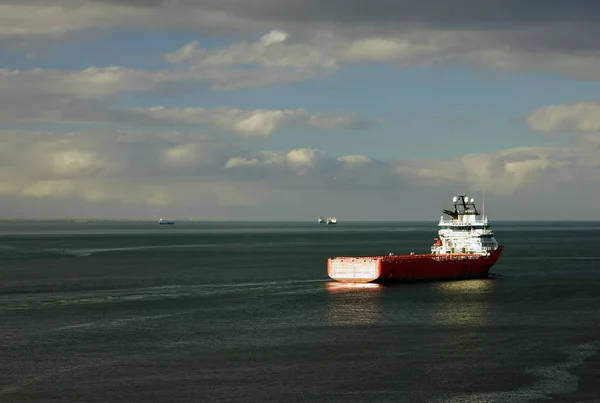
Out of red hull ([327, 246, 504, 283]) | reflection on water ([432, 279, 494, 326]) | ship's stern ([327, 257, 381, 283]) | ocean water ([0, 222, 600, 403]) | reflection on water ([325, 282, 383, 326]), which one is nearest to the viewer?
ocean water ([0, 222, 600, 403])

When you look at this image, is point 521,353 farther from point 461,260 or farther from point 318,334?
point 461,260

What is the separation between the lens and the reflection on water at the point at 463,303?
8699 cm

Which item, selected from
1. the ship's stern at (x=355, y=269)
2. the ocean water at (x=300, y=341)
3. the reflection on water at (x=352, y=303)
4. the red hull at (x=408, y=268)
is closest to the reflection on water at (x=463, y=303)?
the ocean water at (x=300, y=341)

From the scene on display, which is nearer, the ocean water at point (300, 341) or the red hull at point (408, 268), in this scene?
the ocean water at point (300, 341)

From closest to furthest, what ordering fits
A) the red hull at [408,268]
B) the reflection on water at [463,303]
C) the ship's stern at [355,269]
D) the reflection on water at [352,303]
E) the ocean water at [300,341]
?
the ocean water at [300,341]
the reflection on water at [352,303]
the reflection on water at [463,303]
the ship's stern at [355,269]
the red hull at [408,268]

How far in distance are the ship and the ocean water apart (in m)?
3.30

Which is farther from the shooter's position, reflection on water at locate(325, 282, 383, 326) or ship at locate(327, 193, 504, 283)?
ship at locate(327, 193, 504, 283)

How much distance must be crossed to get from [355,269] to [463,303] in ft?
83.5

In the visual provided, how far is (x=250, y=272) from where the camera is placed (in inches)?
6093

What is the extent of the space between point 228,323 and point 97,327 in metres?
13.2

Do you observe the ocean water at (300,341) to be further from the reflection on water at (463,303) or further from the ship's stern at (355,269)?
the ship's stern at (355,269)

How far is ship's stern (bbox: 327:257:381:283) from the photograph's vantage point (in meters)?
121

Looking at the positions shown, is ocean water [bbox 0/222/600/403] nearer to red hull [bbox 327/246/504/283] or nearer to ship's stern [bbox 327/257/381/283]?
red hull [bbox 327/246/504/283]

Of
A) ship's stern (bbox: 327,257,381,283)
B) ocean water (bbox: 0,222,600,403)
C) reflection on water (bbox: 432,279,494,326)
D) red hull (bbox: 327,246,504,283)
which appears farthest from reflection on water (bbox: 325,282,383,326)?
reflection on water (bbox: 432,279,494,326)
